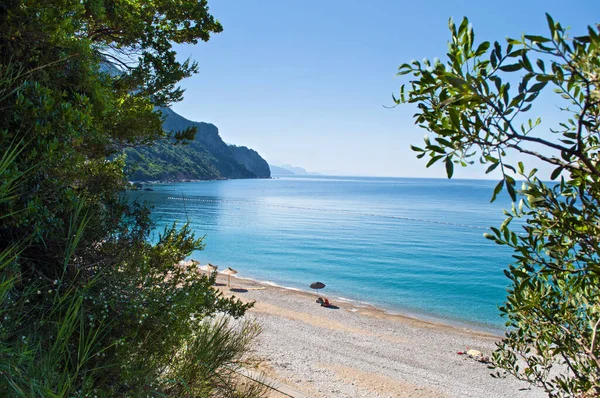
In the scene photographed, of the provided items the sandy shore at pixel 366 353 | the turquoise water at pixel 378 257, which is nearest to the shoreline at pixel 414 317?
the sandy shore at pixel 366 353

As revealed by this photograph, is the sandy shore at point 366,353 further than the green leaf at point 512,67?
Yes

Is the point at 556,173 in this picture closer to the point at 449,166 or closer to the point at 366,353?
the point at 449,166

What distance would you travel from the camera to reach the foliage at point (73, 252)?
290 cm

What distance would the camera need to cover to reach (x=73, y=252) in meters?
3.60

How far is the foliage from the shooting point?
2.90 metres

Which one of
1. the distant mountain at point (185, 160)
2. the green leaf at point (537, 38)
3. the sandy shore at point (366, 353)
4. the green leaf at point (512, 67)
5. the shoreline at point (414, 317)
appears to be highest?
the distant mountain at point (185, 160)

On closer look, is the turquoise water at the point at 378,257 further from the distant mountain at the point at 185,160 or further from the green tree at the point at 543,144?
the distant mountain at the point at 185,160

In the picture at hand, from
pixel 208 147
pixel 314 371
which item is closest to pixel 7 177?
pixel 314 371

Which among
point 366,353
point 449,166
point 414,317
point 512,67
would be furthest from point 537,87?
point 414,317

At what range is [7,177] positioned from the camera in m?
2.88

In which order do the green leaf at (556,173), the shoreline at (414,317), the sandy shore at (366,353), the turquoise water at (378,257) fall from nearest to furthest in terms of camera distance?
the green leaf at (556,173)
the sandy shore at (366,353)
the shoreline at (414,317)
the turquoise water at (378,257)

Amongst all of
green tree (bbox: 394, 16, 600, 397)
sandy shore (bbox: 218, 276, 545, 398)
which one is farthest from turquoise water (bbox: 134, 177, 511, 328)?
green tree (bbox: 394, 16, 600, 397)

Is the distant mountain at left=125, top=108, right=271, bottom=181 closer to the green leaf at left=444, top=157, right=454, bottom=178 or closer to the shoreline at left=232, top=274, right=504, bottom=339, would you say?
the shoreline at left=232, top=274, right=504, bottom=339

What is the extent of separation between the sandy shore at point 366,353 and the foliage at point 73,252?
165 inches
